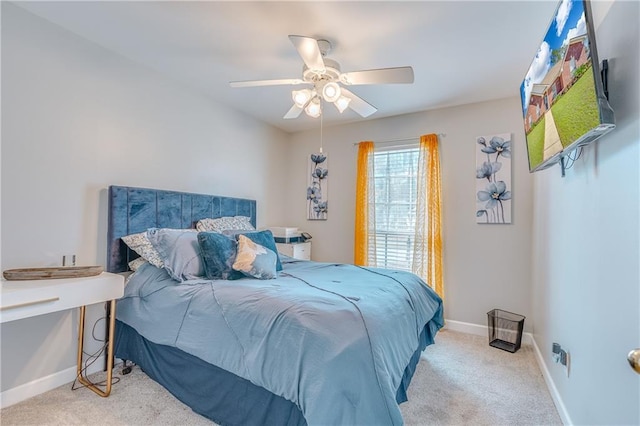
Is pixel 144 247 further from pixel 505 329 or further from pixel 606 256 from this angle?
pixel 505 329

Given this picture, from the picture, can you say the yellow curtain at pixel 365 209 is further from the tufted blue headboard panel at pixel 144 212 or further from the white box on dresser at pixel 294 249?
the tufted blue headboard panel at pixel 144 212

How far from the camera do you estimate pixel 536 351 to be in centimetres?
276

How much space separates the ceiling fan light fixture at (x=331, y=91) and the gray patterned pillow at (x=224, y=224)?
1697mm

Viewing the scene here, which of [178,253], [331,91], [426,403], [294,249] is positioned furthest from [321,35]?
[426,403]

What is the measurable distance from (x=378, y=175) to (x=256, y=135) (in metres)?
1.69

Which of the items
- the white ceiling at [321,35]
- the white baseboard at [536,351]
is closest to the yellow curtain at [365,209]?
the white ceiling at [321,35]

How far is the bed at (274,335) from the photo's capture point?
1.36m

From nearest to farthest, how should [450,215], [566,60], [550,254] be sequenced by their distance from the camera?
[566,60], [550,254], [450,215]

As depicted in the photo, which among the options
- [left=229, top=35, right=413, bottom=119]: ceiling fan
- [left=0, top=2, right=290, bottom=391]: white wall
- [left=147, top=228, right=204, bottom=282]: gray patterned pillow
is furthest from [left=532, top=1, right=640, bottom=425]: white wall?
[left=0, top=2, right=290, bottom=391]: white wall

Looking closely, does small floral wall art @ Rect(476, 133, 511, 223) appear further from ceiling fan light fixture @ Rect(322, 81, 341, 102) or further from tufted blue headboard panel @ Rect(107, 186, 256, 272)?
tufted blue headboard panel @ Rect(107, 186, 256, 272)

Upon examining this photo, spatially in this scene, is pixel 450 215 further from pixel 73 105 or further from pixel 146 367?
pixel 73 105

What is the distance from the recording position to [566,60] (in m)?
1.38

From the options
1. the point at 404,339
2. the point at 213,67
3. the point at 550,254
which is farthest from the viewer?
the point at 213,67

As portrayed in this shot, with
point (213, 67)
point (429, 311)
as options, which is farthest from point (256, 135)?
point (429, 311)
